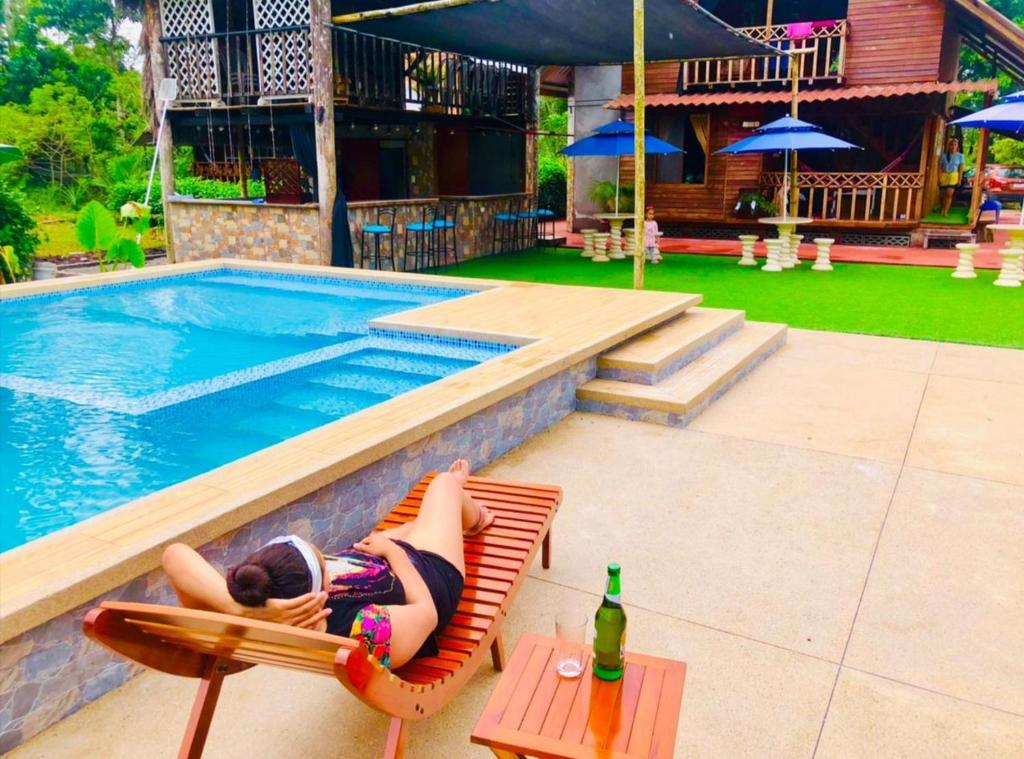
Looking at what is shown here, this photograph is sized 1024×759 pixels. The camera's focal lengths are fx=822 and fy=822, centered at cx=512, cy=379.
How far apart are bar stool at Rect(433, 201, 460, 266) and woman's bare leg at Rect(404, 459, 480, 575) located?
10950 millimetres

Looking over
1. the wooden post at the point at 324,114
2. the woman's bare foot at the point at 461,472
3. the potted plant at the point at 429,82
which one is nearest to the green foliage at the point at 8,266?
the wooden post at the point at 324,114

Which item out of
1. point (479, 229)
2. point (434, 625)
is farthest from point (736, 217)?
point (434, 625)

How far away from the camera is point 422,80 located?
1470 cm

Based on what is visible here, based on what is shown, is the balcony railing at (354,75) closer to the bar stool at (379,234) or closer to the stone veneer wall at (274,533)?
the bar stool at (379,234)

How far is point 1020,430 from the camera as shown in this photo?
5.47m

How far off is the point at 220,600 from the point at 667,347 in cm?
506

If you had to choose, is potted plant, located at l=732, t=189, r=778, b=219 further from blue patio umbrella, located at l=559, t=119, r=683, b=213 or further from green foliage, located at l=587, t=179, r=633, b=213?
blue patio umbrella, located at l=559, t=119, r=683, b=213

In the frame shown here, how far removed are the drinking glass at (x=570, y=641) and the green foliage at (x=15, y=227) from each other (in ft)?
38.5

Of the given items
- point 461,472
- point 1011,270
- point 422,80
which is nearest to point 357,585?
point 461,472

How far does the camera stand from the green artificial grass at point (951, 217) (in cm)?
1717

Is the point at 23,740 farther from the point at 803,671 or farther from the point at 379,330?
the point at 379,330

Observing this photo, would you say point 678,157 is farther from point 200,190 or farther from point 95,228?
point 95,228

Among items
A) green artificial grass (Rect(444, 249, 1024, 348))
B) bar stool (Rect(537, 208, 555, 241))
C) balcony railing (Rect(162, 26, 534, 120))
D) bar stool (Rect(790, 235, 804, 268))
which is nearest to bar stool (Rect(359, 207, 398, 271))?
green artificial grass (Rect(444, 249, 1024, 348))

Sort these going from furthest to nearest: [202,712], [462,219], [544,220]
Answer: [544,220]
[462,219]
[202,712]
